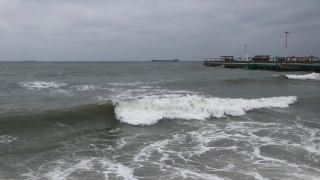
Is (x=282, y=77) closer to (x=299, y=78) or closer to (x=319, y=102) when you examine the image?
(x=299, y=78)

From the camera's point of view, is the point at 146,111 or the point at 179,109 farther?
the point at 179,109

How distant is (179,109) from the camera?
42.3 feet

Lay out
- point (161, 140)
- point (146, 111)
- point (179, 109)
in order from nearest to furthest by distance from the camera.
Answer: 1. point (161, 140)
2. point (146, 111)
3. point (179, 109)

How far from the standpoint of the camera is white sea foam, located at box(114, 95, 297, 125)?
11750 millimetres

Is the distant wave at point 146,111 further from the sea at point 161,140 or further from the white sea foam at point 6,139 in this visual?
the white sea foam at point 6,139

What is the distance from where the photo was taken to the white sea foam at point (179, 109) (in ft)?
38.5

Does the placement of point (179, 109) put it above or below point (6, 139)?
above

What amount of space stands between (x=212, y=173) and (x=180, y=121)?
538 centimetres

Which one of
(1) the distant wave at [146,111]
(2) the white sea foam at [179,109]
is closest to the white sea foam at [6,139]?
(1) the distant wave at [146,111]

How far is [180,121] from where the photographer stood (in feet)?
37.1

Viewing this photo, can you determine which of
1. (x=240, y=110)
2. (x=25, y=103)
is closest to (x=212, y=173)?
(x=240, y=110)

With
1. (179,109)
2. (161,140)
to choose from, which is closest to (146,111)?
(179,109)

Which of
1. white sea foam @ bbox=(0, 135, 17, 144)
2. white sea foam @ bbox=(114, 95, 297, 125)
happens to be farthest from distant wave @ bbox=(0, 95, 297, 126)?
white sea foam @ bbox=(0, 135, 17, 144)

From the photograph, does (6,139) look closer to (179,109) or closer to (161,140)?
(161,140)
